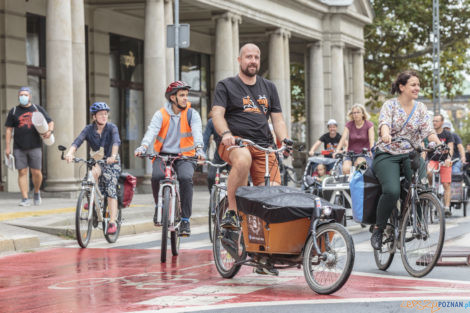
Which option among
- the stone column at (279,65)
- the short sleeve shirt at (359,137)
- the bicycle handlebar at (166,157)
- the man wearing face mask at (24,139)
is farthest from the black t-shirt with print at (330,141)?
the stone column at (279,65)

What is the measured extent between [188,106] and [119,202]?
195 cm

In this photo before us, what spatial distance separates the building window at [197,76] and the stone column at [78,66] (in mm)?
11984

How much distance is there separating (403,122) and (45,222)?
242 inches

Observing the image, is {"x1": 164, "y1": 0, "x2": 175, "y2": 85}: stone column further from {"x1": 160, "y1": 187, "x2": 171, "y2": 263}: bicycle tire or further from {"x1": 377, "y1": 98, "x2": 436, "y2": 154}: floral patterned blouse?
{"x1": 377, "y1": 98, "x2": 436, "y2": 154}: floral patterned blouse

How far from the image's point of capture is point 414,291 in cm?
A: 663

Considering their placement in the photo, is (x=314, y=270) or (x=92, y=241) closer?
(x=314, y=270)

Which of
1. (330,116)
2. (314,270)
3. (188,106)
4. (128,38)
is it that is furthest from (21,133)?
(330,116)

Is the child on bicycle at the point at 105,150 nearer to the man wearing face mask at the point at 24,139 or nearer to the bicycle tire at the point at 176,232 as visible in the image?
the bicycle tire at the point at 176,232

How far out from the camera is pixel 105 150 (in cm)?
1117

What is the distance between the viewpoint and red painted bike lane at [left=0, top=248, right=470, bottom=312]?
20.7 ft

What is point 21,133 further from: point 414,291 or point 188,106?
point 414,291

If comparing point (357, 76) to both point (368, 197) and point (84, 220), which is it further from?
point (368, 197)

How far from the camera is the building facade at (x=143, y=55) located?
1800 cm

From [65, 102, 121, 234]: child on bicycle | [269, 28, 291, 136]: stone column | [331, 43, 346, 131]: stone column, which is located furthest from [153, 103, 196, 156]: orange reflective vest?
[331, 43, 346, 131]: stone column
